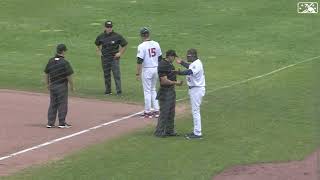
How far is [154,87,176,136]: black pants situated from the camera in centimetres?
1427

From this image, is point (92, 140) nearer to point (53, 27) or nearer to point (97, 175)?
point (97, 175)

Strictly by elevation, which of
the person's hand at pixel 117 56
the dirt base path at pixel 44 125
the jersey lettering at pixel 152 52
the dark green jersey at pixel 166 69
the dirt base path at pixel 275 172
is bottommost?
the dirt base path at pixel 275 172

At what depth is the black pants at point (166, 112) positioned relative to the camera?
14.3 m

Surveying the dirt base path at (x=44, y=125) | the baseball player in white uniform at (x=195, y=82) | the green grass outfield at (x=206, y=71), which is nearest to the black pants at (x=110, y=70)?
the green grass outfield at (x=206, y=71)

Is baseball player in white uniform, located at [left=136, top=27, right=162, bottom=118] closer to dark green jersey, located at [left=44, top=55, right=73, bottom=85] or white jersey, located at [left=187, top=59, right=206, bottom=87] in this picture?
dark green jersey, located at [left=44, top=55, right=73, bottom=85]

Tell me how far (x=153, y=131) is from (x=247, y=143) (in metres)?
2.14

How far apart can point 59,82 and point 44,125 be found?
112cm

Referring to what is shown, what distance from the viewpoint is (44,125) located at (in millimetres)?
15648

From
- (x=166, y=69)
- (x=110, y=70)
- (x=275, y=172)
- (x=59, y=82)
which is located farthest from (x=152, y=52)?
(x=275, y=172)

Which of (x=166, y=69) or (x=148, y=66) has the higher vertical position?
(x=166, y=69)

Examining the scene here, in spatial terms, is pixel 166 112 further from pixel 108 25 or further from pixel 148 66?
pixel 108 25

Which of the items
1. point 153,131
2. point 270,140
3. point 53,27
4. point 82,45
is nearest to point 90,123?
point 153,131

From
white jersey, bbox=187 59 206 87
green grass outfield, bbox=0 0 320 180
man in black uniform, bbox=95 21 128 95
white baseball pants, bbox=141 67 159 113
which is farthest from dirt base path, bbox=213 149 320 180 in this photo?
man in black uniform, bbox=95 21 128 95

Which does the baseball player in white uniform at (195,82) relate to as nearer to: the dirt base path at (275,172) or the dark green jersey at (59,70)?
the dirt base path at (275,172)
